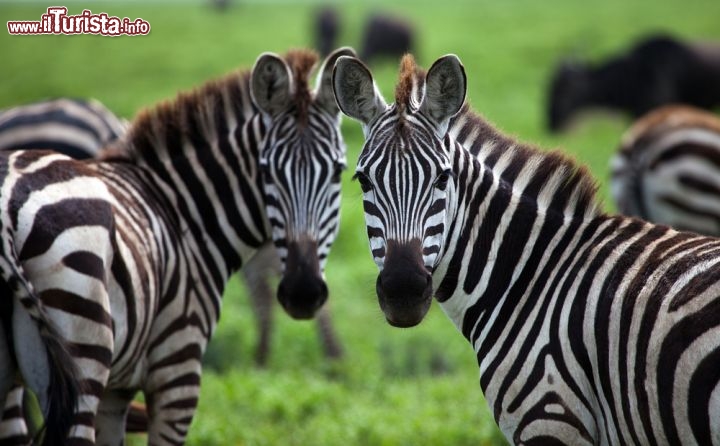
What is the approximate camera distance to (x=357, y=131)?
23109 mm

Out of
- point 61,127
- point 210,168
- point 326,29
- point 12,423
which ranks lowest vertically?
point 12,423

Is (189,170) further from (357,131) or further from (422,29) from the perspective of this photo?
(422,29)

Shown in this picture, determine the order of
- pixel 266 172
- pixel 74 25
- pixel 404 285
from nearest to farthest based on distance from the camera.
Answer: pixel 404 285, pixel 266 172, pixel 74 25

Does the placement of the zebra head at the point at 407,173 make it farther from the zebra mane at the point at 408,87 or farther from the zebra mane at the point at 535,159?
the zebra mane at the point at 535,159

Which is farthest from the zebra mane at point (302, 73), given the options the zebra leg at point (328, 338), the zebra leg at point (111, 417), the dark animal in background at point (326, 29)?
the dark animal in background at point (326, 29)

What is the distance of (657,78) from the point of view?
22.0 m

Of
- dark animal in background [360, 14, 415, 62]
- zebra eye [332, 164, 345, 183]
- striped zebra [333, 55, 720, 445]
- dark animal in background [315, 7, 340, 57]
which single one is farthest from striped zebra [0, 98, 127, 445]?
dark animal in background [315, 7, 340, 57]

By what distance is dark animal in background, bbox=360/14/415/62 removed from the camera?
3497 centimetres

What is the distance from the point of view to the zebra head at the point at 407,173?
13.4ft

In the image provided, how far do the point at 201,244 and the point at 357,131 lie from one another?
17.5 metres

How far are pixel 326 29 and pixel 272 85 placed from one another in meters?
32.1

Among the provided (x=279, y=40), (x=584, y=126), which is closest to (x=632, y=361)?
(x=584, y=126)

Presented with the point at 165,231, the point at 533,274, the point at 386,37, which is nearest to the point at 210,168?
the point at 165,231

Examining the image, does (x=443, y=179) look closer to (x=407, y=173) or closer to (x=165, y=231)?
(x=407, y=173)
